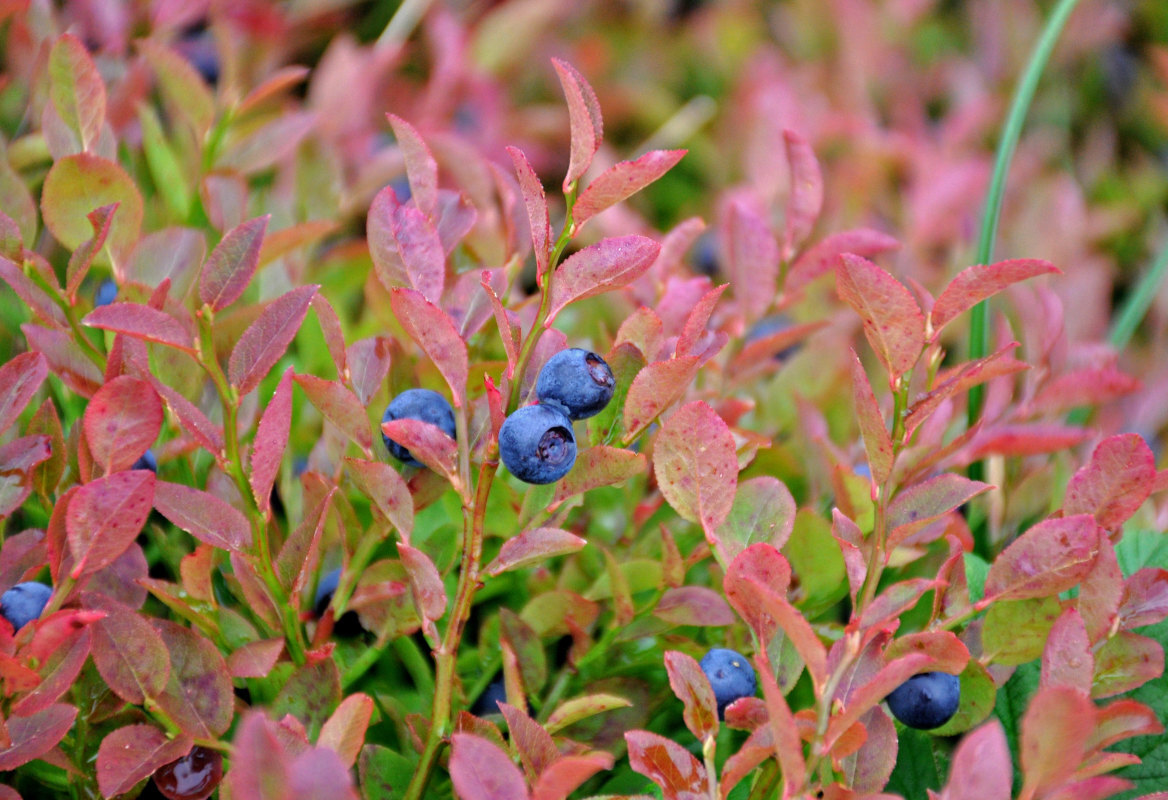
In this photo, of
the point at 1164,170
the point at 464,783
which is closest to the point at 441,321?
the point at 464,783

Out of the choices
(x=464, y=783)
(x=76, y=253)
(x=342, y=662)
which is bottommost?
(x=342, y=662)

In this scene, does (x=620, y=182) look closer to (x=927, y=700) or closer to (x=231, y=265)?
(x=231, y=265)

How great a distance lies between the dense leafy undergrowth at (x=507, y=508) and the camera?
512 millimetres

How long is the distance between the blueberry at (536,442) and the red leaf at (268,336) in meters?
0.15

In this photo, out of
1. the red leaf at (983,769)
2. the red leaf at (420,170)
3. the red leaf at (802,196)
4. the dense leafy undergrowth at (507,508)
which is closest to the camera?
the red leaf at (983,769)

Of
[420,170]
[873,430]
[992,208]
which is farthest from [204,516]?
[992,208]

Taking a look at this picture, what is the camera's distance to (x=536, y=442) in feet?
1.67

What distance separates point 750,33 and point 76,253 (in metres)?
1.36

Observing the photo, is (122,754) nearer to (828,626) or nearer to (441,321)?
(441,321)

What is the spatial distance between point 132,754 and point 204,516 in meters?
0.13

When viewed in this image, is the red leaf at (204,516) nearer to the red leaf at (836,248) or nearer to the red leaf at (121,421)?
the red leaf at (121,421)

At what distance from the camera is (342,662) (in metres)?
0.65

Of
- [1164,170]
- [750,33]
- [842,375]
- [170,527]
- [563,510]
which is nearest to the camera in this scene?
[563,510]

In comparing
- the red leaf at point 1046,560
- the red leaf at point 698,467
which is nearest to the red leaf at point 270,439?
the red leaf at point 698,467
